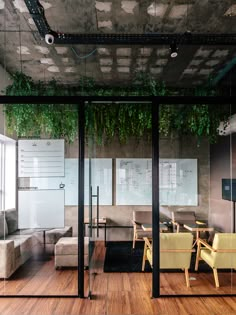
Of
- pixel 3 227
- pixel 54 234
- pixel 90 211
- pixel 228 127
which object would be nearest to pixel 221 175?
pixel 228 127

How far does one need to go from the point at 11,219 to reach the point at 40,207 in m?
0.58

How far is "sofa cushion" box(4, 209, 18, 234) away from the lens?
4.05 metres

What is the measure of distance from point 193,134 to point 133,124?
3.45ft

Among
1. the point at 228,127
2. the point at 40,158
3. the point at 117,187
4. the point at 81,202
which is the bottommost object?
the point at 81,202

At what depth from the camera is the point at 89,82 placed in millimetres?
4363

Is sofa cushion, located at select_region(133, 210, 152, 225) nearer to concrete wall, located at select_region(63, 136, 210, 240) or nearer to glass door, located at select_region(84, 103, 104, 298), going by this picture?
concrete wall, located at select_region(63, 136, 210, 240)

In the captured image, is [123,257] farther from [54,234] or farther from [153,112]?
[153,112]

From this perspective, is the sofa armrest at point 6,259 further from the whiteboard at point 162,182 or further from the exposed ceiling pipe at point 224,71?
the exposed ceiling pipe at point 224,71

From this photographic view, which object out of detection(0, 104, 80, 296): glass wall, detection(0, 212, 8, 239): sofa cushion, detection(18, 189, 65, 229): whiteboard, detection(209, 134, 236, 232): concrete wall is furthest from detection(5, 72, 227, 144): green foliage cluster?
detection(0, 212, 8, 239): sofa cushion

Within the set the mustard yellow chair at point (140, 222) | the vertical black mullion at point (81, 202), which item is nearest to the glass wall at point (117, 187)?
the mustard yellow chair at point (140, 222)

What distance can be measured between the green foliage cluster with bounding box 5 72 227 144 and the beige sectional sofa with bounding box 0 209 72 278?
131 centimetres

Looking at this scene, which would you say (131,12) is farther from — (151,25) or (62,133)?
(62,133)

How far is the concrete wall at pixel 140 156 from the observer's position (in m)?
4.46

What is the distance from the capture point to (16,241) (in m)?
4.27
